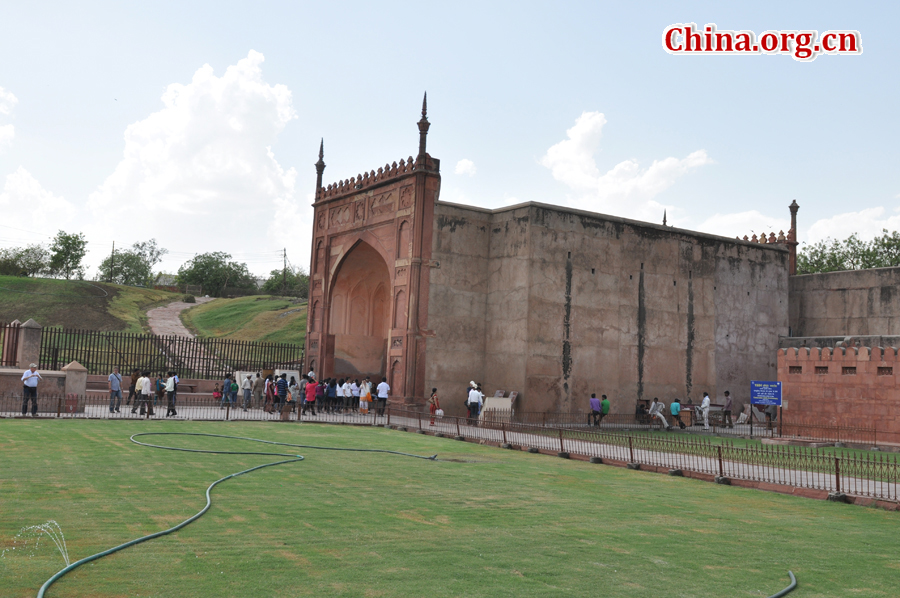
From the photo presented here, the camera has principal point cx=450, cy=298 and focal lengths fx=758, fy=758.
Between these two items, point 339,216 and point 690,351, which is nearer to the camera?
point 690,351

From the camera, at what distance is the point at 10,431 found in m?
14.6

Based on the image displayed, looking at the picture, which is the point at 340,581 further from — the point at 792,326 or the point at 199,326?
the point at 199,326

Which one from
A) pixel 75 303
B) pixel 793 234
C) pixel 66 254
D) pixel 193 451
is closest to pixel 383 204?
pixel 193 451

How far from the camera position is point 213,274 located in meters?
80.3

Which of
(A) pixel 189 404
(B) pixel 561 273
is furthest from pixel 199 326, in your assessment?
(B) pixel 561 273

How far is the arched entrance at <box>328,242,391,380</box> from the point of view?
31234 millimetres

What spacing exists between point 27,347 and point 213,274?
2272 inches

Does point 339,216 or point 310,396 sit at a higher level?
point 339,216

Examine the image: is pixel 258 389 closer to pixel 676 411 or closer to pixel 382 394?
pixel 382 394

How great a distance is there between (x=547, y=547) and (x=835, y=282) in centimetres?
3049

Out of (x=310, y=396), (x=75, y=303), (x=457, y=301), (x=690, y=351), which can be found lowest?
(x=310, y=396)

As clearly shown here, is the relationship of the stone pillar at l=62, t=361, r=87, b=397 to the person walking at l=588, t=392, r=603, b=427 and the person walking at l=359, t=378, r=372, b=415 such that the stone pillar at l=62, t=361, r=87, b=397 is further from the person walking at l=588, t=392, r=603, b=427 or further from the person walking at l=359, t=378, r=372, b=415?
the person walking at l=588, t=392, r=603, b=427

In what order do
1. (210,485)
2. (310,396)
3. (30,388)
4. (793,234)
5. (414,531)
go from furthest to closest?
(793,234), (310,396), (30,388), (210,485), (414,531)

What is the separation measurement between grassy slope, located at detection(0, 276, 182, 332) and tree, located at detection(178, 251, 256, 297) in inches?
753
